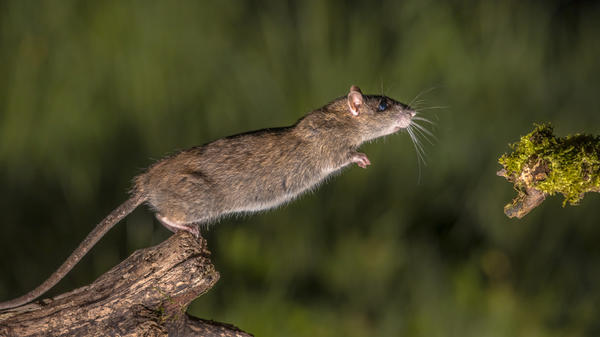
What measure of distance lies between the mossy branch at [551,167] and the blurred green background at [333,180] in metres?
1.80

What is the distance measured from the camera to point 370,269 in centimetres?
432

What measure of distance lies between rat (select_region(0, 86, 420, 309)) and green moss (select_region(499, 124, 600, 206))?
0.80 m

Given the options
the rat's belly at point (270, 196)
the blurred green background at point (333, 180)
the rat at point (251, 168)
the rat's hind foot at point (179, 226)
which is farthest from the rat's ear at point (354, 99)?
the blurred green background at point (333, 180)

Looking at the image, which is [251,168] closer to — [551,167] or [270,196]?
[270,196]

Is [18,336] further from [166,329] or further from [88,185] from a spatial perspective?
[88,185]

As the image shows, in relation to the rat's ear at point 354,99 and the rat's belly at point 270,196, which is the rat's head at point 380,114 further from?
the rat's belly at point 270,196

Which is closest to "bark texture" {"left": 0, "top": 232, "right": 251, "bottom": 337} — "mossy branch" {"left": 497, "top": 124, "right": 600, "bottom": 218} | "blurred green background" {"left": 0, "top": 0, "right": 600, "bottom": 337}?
"mossy branch" {"left": 497, "top": 124, "right": 600, "bottom": 218}

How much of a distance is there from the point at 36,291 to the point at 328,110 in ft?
5.55

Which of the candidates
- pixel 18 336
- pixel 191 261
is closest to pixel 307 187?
pixel 191 261

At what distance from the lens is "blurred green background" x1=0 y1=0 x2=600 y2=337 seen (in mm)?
4223

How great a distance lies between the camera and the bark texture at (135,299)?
2.64 meters

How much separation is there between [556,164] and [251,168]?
138 centimetres

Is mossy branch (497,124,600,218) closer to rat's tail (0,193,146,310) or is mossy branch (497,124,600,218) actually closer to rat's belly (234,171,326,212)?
rat's belly (234,171,326,212)

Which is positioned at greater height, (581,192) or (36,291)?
(581,192)
